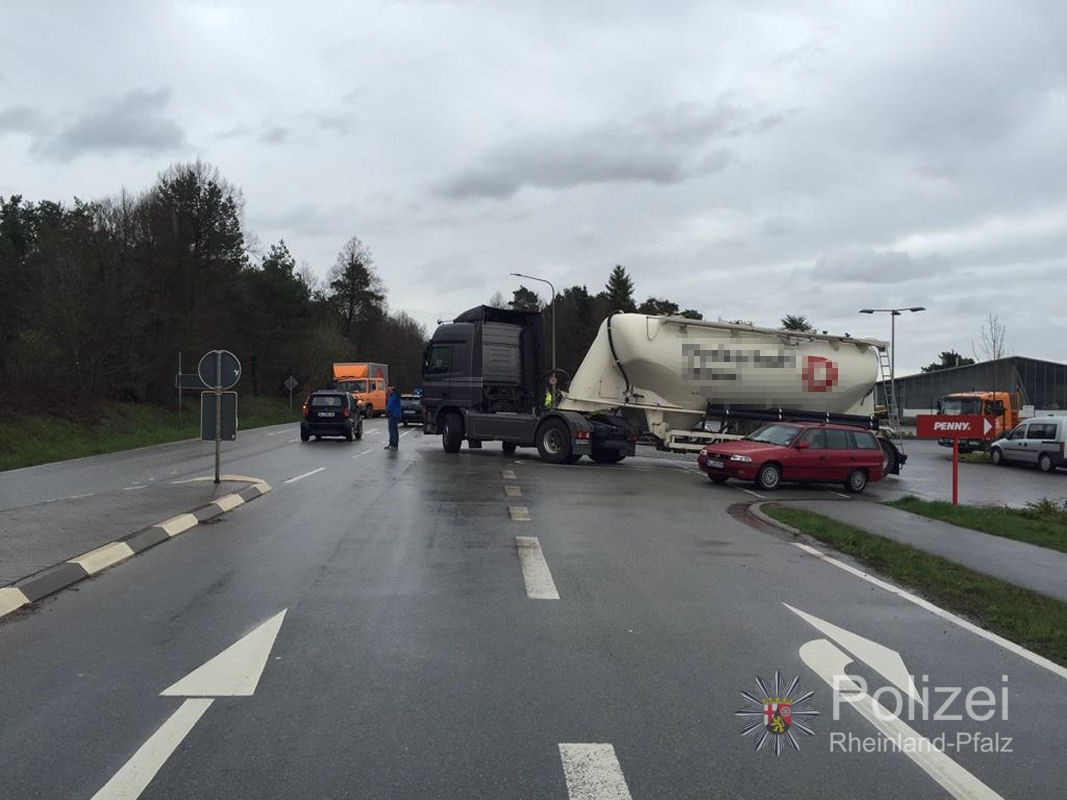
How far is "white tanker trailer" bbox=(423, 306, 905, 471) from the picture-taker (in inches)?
890

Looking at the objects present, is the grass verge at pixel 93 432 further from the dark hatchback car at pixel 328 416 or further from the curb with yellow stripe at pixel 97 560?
the curb with yellow stripe at pixel 97 560

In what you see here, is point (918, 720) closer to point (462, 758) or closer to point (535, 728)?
point (535, 728)

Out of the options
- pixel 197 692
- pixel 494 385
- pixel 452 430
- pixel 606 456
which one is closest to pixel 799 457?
pixel 606 456

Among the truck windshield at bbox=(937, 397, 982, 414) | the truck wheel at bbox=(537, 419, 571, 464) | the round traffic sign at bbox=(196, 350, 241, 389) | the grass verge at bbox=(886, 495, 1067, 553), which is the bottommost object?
the grass verge at bbox=(886, 495, 1067, 553)

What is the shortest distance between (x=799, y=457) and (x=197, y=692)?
635 inches

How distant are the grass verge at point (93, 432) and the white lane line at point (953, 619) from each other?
2032cm

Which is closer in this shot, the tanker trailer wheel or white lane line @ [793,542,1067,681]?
white lane line @ [793,542,1067,681]

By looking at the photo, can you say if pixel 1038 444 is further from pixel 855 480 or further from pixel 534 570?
pixel 534 570

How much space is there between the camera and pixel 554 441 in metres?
23.5

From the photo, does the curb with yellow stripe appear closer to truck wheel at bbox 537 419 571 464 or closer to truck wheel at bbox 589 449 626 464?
truck wheel at bbox 537 419 571 464

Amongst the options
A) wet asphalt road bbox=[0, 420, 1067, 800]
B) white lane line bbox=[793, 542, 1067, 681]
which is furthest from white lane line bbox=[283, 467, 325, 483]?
white lane line bbox=[793, 542, 1067, 681]

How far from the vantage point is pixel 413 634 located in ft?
21.3

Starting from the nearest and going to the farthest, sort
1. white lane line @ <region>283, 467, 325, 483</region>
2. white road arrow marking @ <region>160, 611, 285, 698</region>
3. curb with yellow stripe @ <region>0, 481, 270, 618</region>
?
1. white road arrow marking @ <region>160, 611, 285, 698</region>
2. curb with yellow stripe @ <region>0, 481, 270, 618</region>
3. white lane line @ <region>283, 467, 325, 483</region>

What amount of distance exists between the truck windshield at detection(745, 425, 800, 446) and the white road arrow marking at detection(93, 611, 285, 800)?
14.6 m
